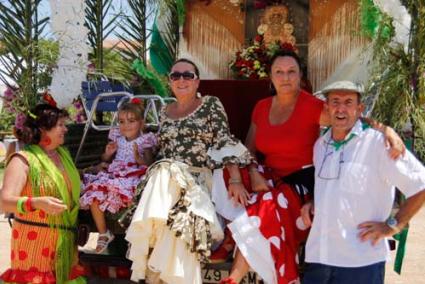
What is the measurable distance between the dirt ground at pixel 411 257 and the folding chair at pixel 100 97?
1.85 meters

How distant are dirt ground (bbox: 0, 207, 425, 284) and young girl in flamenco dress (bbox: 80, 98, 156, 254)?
2.19m

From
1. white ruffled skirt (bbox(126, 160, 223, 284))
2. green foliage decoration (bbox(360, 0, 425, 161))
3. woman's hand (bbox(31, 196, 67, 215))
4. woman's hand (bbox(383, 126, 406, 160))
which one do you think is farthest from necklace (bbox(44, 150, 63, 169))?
green foliage decoration (bbox(360, 0, 425, 161))

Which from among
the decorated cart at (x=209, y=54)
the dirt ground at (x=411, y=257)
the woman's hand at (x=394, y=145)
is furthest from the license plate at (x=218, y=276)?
the dirt ground at (x=411, y=257)

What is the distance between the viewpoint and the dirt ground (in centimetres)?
511

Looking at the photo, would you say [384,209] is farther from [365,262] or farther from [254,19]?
[254,19]

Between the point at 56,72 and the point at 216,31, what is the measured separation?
2.17 m

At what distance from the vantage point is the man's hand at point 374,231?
278cm

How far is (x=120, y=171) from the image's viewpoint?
368 centimetres

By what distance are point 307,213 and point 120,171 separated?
48.9 inches

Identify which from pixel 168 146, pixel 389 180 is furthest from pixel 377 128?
pixel 168 146

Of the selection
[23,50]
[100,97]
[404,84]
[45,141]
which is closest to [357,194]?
[404,84]

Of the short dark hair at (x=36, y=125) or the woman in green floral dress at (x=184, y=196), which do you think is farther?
the short dark hair at (x=36, y=125)

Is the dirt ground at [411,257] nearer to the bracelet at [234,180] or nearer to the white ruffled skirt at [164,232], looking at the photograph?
the bracelet at [234,180]

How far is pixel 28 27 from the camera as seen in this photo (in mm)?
4312
